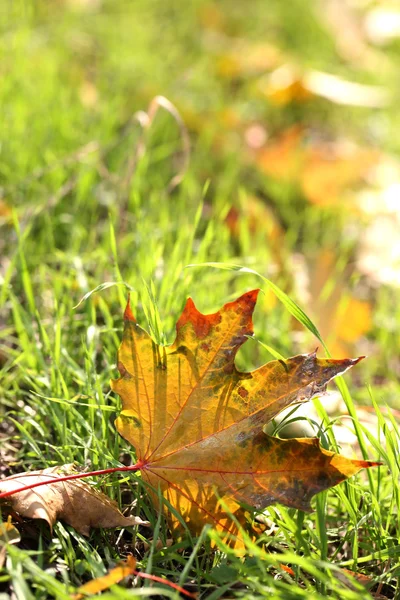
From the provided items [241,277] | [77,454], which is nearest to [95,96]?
[241,277]

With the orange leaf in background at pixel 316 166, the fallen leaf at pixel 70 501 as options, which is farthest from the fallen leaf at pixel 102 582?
the orange leaf in background at pixel 316 166

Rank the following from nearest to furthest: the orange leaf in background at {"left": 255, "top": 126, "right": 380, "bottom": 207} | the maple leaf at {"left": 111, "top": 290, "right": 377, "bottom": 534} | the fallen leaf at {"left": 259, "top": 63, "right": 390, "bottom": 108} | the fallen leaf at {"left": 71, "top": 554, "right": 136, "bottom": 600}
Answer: the fallen leaf at {"left": 71, "top": 554, "right": 136, "bottom": 600}
the maple leaf at {"left": 111, "top": 290, "right": 377, "bottom": 534}
the orange leaf in background at {"left": 255, "top": 126, "right": 380, "bottom": 207}
the fallen leaf at {"left": 259, "top": 63, "right": 390, "bottom": 108}

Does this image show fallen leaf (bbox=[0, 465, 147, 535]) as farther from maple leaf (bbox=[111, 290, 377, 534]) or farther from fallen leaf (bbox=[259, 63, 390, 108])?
fallen leaf (bbox=[259, 63, 390, 108])

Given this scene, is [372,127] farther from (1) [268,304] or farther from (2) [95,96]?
(1) [268,304]

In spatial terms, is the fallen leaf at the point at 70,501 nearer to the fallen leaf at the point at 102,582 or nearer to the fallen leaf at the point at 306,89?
the fallen leaf at the point at 102,582

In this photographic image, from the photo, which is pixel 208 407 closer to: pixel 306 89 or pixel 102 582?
pixel 102 582

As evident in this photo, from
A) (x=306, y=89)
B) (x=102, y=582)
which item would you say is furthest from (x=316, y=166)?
(x=102, y=582)

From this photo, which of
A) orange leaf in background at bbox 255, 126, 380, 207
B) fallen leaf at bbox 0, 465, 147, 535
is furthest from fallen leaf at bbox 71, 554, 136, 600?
orange leaf in background at bbox 255, 126, 380, 207
